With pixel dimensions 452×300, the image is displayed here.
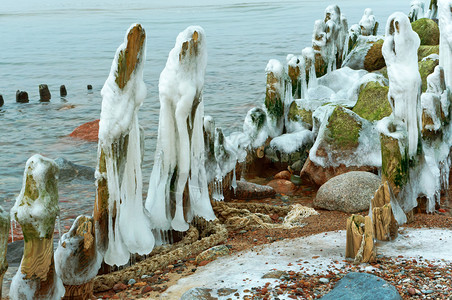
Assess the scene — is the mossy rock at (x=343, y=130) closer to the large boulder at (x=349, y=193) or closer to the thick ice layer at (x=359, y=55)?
the large boulder at (x=349, y=193)

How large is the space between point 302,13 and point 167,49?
23.3 metres

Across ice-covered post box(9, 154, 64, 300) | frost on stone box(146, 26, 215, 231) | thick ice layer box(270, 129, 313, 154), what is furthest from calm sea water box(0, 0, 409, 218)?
ice-covered post box(9, 154, 64, 300)

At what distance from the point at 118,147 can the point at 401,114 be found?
3.80m

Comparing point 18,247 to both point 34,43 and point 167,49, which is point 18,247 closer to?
point 167,49

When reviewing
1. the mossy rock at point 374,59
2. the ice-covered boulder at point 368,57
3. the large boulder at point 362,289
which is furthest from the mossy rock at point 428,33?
the large boulder at point 362,289

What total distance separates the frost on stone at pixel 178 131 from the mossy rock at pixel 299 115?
19.1ft

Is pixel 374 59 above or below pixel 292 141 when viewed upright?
above

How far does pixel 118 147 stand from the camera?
21.5 feet

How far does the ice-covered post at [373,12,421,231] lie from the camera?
26.6 ft

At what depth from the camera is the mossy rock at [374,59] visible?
60.3 ft

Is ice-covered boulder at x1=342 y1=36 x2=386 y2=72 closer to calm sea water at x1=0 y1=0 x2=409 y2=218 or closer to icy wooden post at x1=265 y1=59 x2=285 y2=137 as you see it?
calm sea water at x1=0 y1=0 x2=409 y2=218

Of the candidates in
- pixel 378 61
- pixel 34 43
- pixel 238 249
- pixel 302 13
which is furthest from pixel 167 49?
pixel 238 249

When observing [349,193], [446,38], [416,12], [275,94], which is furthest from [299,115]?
[416,12]

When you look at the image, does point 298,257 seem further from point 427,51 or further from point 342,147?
point 427,51
